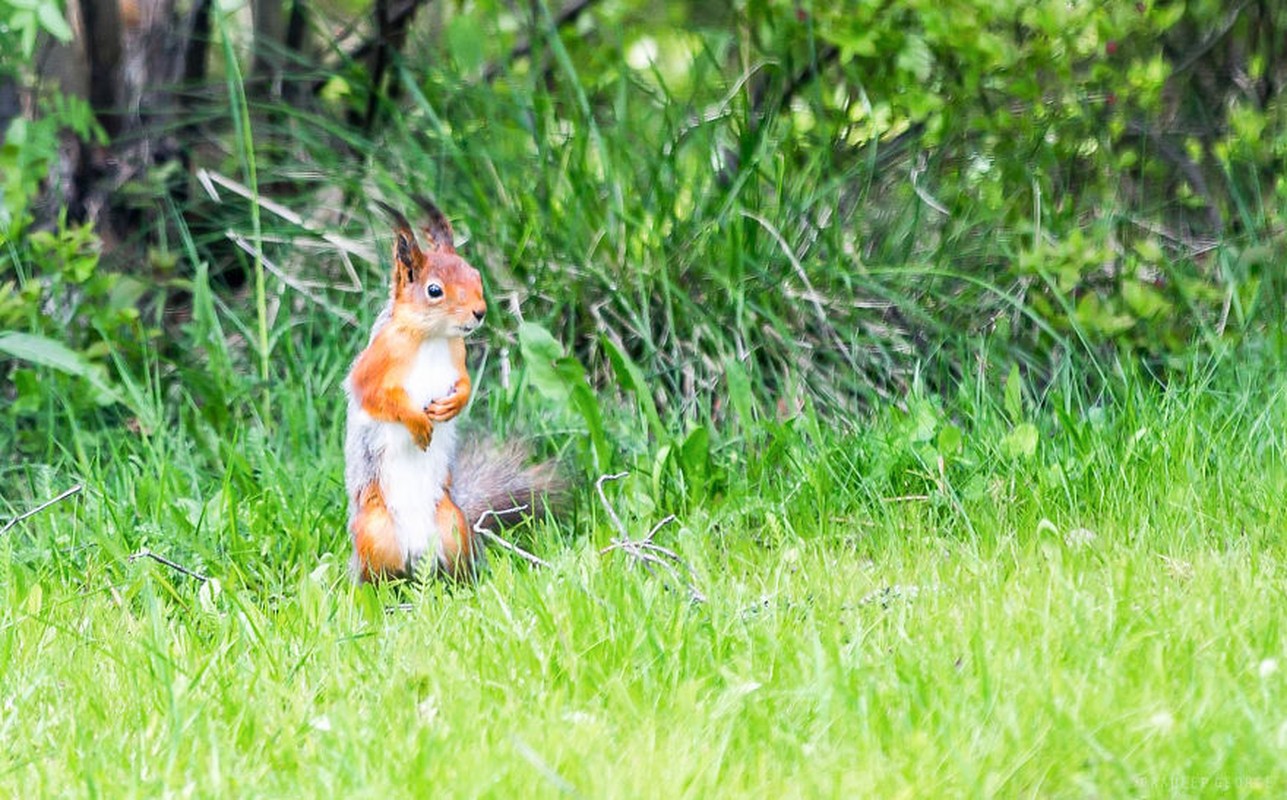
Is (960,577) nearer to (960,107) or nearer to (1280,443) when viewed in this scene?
(1280,443)

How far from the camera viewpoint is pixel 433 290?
115 inches

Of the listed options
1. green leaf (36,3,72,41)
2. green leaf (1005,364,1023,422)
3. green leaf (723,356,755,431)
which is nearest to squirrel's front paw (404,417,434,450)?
green leaf (723,356,755,431)

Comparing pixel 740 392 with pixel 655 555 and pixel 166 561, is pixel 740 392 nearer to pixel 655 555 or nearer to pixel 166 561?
pixel 655 555

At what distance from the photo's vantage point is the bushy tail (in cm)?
340

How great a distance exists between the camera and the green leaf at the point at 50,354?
389 centimetres

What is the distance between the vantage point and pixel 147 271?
488cm

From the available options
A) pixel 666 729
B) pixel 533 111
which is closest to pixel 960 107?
pixel 533 111

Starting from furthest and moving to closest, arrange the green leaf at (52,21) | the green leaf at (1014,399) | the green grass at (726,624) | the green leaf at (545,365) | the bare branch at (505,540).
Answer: the green leaf at (1014,399) < the green leaf at (545,365) < the green leaf at (52,21) < the bare branch at (505,540) < the green grass at (726,624)

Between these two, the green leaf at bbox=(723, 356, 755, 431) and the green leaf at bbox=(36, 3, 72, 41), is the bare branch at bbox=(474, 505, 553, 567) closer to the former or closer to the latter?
the green leaf at bbox=(723, 356, 755, 431)

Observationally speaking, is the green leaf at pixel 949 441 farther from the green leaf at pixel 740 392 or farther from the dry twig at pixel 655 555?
the dry twig at pixel 655 555

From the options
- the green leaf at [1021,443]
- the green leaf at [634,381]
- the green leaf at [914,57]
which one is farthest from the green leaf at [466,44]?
the green leaf at [1021,443]

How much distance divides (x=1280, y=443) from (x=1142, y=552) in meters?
0.69

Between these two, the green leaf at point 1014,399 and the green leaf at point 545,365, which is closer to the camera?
the green leaf at point 545,365

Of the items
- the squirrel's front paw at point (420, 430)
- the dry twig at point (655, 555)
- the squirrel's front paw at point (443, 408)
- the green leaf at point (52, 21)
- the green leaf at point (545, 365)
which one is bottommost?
the dry twig at point (655, 555)
